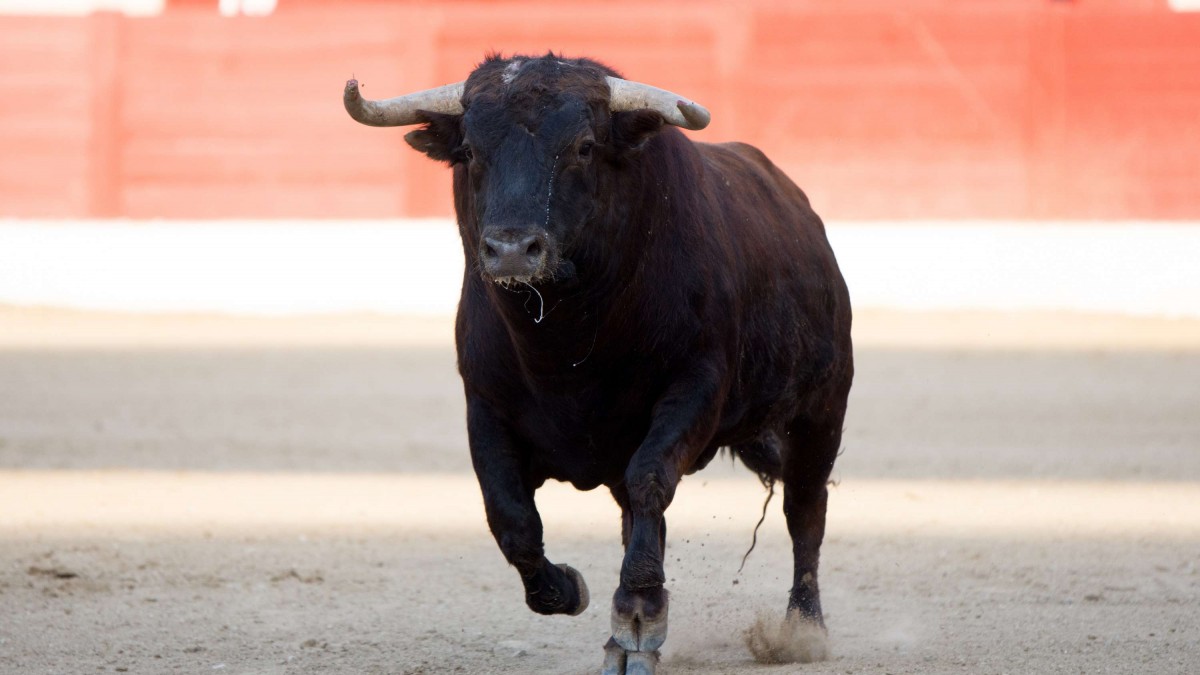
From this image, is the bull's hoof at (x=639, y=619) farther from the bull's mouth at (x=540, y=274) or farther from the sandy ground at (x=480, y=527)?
the bull's mouth at (x=540, y=274)

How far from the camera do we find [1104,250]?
12422 mm

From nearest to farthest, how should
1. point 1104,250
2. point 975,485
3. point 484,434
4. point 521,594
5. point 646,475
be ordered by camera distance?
point 646,475, point 484,434, point 521,594, point 975,485, point 1104,250

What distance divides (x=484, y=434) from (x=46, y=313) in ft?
31.6

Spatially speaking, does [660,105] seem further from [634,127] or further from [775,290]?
[775,290]

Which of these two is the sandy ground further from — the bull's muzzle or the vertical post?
the vertical post

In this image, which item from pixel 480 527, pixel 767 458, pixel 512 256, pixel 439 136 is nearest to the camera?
pixel 512 256

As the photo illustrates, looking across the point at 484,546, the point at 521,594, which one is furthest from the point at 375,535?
the point at 521,594

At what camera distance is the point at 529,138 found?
349 cm

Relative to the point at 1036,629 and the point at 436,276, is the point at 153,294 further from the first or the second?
the point at 1036,629

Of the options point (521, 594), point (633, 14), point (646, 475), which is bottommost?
Answer: point (521, 594)

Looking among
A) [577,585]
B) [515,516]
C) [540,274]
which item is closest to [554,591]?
[577,585]

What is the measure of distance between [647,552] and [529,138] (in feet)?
2.92

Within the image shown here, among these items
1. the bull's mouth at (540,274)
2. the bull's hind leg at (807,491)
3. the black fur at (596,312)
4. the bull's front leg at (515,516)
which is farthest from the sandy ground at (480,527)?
the bull's mouth at (540,274)

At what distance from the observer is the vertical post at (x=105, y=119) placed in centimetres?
1462
